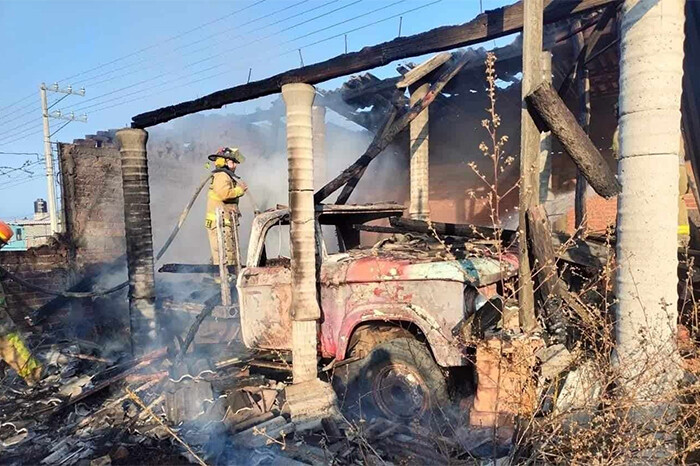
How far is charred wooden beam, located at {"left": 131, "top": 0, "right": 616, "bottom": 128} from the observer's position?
3617 mm

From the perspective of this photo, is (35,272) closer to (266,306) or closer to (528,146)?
(266,306)

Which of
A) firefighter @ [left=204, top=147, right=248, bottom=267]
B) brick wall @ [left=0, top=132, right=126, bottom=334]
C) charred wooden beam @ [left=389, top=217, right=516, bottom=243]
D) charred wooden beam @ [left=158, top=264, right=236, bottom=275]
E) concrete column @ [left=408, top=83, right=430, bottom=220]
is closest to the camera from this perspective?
charred wooden beam @ [left=389, top=217, right=516, bottom=243]

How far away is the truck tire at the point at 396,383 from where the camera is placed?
3.88 metres

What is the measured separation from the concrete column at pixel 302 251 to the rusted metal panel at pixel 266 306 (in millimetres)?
346

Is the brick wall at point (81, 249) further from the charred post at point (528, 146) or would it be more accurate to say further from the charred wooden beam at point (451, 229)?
the charred post at point (528, 146)

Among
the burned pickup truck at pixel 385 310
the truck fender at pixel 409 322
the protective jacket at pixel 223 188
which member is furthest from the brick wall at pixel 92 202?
the truck fender at pixel 409 322

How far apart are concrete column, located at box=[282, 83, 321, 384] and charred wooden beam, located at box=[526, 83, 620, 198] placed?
2152mm

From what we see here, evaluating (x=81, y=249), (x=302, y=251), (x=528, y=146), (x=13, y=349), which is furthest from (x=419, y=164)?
(x=13, y=349)

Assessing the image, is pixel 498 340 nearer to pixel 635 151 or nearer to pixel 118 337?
pixel 635 151

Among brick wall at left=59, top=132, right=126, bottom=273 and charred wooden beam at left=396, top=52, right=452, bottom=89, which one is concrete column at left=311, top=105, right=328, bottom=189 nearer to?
charred wooden beam at left=396, top=52, right=452, bottom=89

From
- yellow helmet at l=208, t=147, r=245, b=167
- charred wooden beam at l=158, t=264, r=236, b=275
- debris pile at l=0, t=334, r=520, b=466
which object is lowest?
debris pile at l=0, t=334, r=520, b=466

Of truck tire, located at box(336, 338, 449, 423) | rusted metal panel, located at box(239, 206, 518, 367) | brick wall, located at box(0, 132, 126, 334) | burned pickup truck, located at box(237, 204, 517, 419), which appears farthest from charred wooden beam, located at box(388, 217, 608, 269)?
brick wall, located at box(0, 132, 126, 334)

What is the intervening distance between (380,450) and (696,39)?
605cm

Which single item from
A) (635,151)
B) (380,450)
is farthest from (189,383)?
(635,151)
